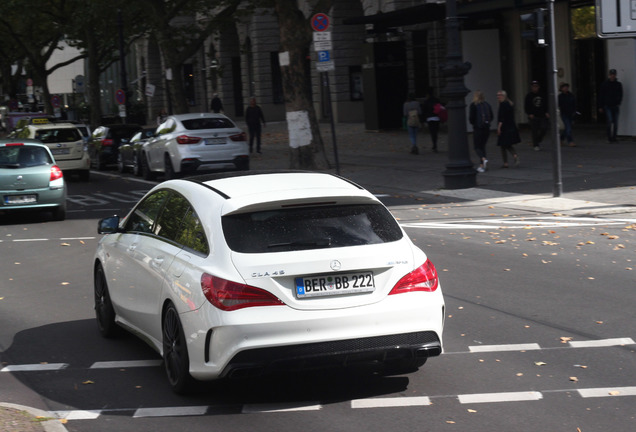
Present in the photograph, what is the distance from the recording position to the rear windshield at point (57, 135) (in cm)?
3014

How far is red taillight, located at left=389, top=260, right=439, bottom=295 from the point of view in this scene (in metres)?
6.81

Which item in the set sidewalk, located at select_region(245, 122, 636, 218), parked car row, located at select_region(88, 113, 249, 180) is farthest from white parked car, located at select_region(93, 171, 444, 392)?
parked car row, located at select_region(88, 113, 249, 180)

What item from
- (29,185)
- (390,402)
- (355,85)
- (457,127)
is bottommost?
(390,402)

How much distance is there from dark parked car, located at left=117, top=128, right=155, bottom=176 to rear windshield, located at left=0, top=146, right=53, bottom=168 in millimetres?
8174

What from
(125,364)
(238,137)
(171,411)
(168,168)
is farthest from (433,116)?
(171,411)

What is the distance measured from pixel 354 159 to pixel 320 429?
77.7 feet

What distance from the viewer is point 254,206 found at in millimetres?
6867

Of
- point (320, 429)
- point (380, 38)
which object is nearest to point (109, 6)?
point (380, 38)

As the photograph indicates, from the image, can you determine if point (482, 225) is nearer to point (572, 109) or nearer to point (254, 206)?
point (254, 206)

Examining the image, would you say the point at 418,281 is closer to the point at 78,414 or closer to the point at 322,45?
the point at 78,414

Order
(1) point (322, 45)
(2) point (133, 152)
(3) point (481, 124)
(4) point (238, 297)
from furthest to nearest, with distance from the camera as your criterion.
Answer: (2) point (133, 152) < (3) point (481, 124) < (1) point (322, 45) < (4) point (238, 297)

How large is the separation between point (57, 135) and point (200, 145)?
Answer: 19.7 ft

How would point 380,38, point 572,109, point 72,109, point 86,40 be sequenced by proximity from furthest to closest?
point 72,109 → point 86,40 → point 380,38 → point 572,109

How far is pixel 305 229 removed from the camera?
22.5 ft
